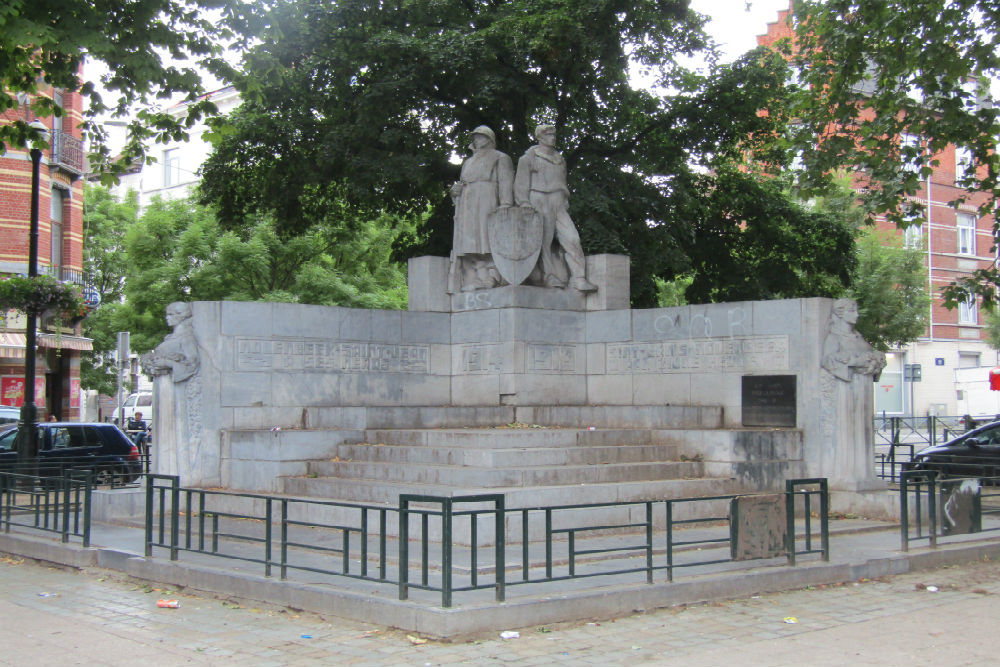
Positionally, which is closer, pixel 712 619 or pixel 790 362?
pixel 712 619

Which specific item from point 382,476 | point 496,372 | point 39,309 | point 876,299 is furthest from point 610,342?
point 876,299

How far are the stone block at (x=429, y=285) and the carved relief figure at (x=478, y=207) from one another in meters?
0.19

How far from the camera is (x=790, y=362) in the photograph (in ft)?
47.8

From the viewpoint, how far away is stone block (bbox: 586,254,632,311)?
56.1 feet

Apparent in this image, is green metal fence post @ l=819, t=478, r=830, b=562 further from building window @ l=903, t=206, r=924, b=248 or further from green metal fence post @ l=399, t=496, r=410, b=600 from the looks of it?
building window @ l=903, t=206, r=924, b=248

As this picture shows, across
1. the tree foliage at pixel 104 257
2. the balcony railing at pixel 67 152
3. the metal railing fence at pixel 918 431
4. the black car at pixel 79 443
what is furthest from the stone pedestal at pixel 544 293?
the tree foliage at pixel 104 257

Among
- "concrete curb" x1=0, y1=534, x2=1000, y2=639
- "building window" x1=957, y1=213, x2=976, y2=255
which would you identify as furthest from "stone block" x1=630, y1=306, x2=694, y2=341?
"building window" x1=957, y1=213, x2=976, y2=255

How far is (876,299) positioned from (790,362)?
24434mm

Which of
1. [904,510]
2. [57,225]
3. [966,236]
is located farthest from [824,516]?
[966,236]

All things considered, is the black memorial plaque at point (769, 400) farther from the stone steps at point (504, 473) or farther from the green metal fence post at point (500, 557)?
the green metal fence post at point (500, 557)

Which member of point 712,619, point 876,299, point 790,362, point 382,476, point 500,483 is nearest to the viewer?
point 712,619

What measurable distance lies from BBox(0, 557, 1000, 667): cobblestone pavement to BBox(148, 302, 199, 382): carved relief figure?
4.80 m

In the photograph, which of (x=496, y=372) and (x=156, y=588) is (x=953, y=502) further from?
(x=156, y=588)

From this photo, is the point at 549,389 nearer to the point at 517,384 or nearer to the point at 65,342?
the point at 517,384
